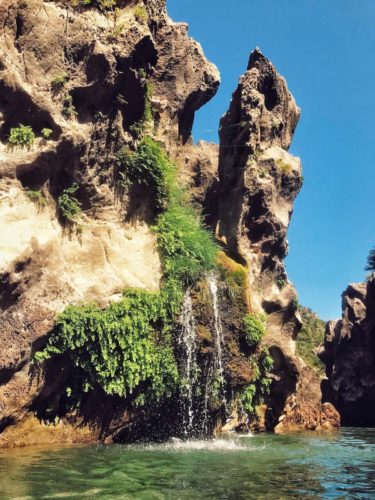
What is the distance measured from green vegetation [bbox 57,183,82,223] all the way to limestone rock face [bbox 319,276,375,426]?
27.3 m

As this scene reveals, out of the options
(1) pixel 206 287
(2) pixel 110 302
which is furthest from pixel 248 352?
(2) pixel 110 302

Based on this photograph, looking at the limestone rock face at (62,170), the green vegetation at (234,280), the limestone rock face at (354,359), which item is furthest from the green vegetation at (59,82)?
the limestone rock face at (354,359)

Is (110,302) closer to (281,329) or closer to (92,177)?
(92,177)

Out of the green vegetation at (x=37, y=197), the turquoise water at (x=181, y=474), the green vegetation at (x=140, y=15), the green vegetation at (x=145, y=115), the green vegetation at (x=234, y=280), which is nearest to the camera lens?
the turquoise water at (x=181, y=474)

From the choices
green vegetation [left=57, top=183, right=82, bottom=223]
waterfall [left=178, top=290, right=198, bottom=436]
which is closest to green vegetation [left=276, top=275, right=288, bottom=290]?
waterfall [left=178, top=290, right=198, bottom=436]

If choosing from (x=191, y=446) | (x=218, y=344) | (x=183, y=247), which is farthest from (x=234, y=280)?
(x=191, y=446)

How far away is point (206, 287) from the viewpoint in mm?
16484

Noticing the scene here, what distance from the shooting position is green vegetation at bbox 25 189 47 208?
47.5 ft

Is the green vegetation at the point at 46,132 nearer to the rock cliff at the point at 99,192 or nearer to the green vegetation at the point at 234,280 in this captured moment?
the rock cliff at the point at 99,192

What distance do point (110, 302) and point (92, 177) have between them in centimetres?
433

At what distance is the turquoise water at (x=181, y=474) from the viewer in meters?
7.07

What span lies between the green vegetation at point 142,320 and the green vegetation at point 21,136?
6.71 ft

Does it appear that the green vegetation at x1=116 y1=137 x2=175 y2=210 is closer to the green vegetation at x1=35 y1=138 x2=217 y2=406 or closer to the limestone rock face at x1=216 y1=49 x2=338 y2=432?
the green vegetation at x1=35 y1=138 x2=217 y2=406

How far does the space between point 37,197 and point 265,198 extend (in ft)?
35.2
